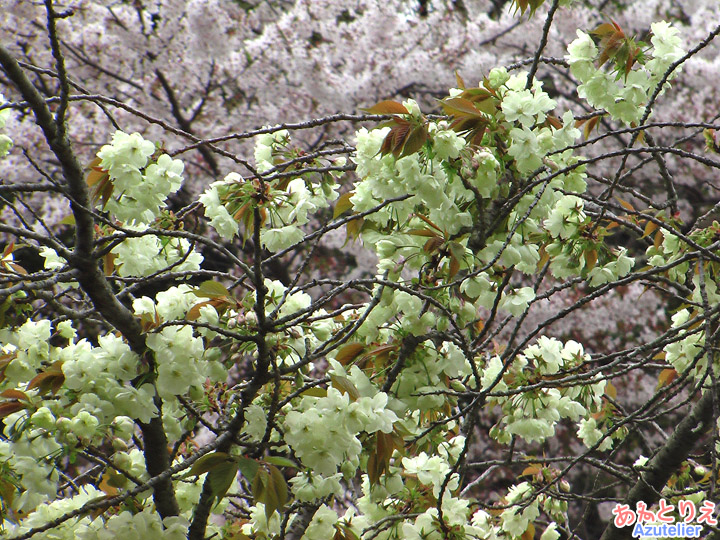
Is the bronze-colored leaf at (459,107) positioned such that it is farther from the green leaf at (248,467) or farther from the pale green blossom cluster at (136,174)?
the green leaf at (248,467)

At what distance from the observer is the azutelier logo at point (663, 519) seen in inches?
74.7

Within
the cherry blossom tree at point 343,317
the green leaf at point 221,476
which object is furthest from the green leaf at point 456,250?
the green leaf at point 221,476

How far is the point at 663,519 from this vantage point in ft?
6.32

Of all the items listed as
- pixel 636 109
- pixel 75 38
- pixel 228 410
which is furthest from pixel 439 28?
pixel 228 410

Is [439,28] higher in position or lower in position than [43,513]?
higher

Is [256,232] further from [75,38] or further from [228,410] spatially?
[75,38]

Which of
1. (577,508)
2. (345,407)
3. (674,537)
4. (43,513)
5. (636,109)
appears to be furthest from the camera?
(577,508)

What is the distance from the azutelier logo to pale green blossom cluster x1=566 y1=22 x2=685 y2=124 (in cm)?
116

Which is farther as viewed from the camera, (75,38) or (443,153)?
(75,38)

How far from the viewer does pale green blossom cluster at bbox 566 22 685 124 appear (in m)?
1.51

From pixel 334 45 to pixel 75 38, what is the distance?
7.10 ft

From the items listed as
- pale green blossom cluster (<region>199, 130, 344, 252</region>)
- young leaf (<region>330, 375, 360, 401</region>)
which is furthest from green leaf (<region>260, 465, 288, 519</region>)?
pale green blossom cluster (<region>199, 130, 344, 252</region>)

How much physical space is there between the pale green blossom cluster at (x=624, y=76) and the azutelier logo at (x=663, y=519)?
1.16 m

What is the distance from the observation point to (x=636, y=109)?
157cm
